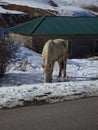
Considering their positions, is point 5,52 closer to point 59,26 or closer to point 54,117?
point 54,117

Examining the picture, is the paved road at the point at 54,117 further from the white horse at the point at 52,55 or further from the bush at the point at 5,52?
the bush at the point at 5,52

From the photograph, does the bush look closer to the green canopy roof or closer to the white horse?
the white horse

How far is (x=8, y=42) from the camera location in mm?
17641

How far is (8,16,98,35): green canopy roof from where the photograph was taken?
36.0 meters

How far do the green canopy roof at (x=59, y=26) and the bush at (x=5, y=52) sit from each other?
17.5m

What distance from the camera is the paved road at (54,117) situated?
26.7ft

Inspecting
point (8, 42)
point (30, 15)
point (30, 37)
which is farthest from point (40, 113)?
point (30, 15)

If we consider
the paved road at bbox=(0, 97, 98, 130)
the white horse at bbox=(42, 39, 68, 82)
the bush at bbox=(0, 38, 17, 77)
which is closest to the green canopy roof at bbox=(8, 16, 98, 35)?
the white horse at bbox=(42, 39, 68, 82)

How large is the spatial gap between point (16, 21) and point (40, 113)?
44236mm

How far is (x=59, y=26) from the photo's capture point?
121 feet

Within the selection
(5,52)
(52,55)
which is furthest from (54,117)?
(5,52)

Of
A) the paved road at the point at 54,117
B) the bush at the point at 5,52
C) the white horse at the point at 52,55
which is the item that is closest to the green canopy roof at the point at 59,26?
the white horse at the point at 52,55

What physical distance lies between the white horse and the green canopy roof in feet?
55.0

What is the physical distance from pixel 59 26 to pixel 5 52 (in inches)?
805
